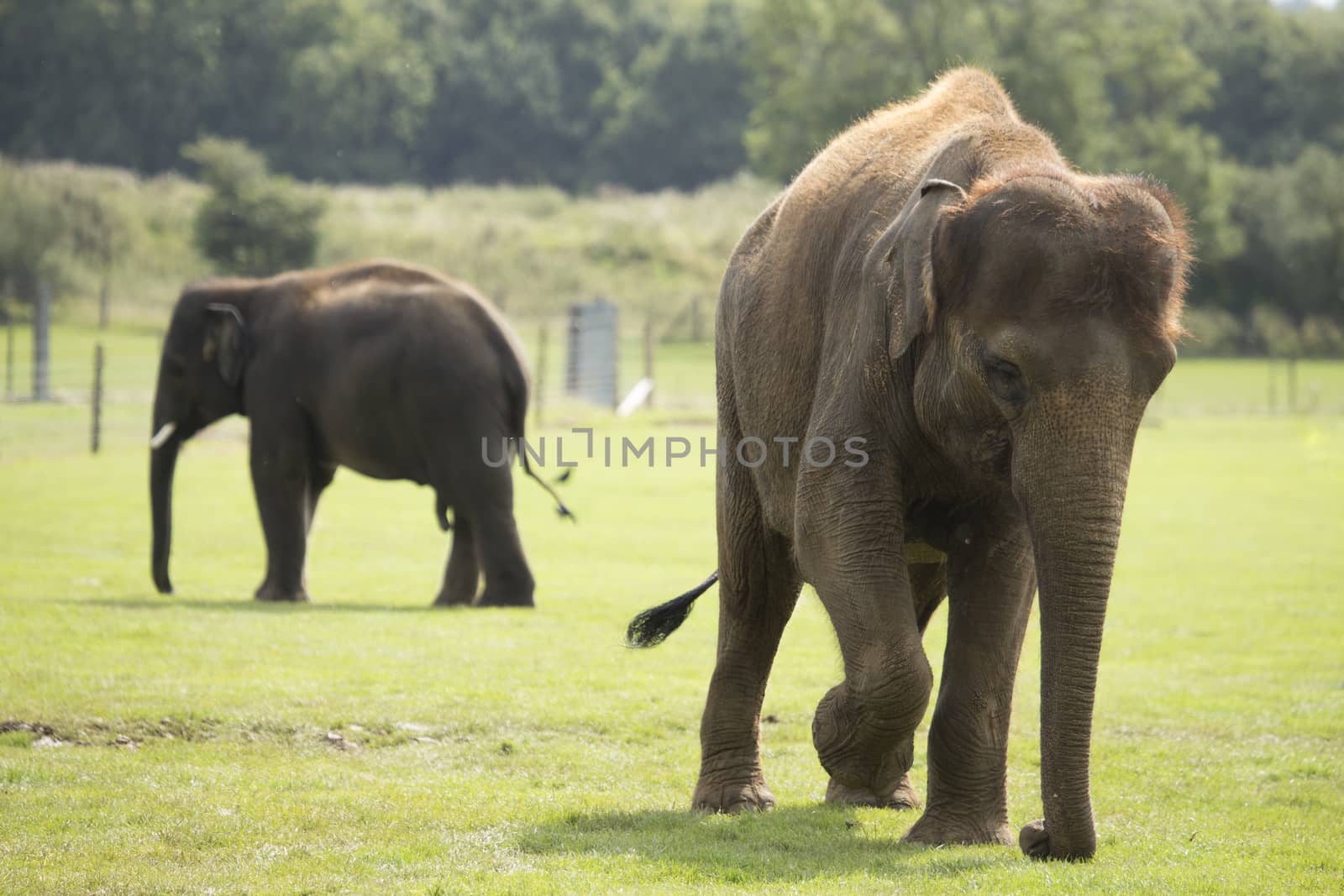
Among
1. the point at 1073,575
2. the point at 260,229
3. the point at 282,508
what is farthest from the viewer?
the point at 260,229

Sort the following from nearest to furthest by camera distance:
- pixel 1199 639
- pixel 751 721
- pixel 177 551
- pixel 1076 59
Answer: pixel 751 721, pixel 1199 639, pixel 177 551, pixel 1076 59

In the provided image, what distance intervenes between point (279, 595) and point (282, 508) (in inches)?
31.6

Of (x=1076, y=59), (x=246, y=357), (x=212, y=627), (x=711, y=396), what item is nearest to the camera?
(x=212, y=627)

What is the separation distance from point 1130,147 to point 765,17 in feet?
52.5

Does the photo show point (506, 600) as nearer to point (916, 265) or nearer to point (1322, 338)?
point (916, 265)

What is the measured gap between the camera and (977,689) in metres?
6.25

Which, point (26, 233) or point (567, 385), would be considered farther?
point (26, 233)

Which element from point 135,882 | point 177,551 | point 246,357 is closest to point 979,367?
point 135,882

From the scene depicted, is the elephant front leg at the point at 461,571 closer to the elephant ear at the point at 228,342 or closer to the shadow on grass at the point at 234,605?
the shadow on grass at the point at 234,605

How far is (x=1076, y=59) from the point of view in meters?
67.3

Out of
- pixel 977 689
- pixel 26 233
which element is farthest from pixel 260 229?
pixel 977 689

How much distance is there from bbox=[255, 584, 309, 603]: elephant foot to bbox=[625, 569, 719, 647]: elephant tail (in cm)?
630

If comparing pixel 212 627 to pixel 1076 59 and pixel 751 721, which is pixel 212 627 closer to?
pixel 751 721

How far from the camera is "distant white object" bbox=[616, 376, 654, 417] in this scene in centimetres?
3440
